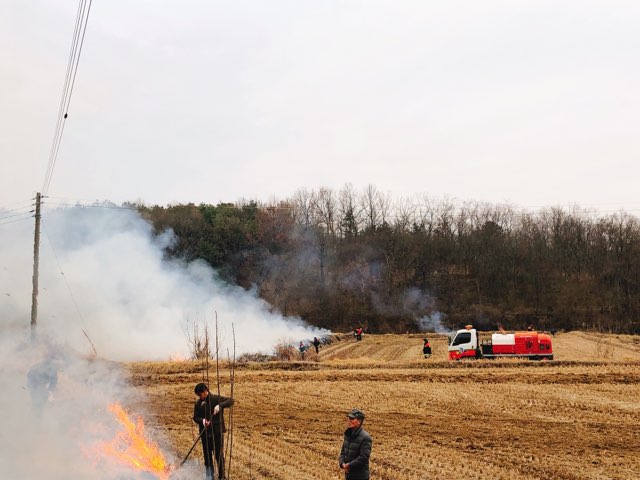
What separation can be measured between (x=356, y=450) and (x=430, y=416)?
1112 centimetres

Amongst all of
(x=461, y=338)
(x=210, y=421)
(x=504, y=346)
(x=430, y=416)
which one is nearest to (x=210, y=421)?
(x=210, y=421)

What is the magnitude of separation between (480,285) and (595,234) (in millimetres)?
20312

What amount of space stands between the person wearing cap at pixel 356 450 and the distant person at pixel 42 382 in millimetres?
8821

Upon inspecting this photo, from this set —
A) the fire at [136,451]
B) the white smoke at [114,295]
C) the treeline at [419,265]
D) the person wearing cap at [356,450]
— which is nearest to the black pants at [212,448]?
the fire at [136,451]

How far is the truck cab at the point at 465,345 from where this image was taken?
37.4 m

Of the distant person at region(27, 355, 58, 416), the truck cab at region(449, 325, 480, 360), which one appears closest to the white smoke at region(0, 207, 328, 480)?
the distant person at region(27, 355, 58, 416)

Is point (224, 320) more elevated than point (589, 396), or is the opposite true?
point (224, 320)

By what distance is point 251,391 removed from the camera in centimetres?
2438

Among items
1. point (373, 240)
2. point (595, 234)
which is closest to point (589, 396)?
point (373, 240)

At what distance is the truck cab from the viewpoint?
37406 millimetres

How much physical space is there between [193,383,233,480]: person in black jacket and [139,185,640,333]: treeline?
51.3 m

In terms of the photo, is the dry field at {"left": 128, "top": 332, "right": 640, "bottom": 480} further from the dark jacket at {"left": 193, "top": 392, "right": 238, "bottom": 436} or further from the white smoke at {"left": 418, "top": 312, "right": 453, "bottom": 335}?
the white smoke at {"left": 418, "top": 312, "right": 453, "bottom": 335}

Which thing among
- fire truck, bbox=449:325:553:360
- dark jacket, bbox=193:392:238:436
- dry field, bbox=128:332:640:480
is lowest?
dry field, bbox=128:332:640:480

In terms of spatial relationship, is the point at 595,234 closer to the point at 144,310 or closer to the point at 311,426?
the point at 144,310
